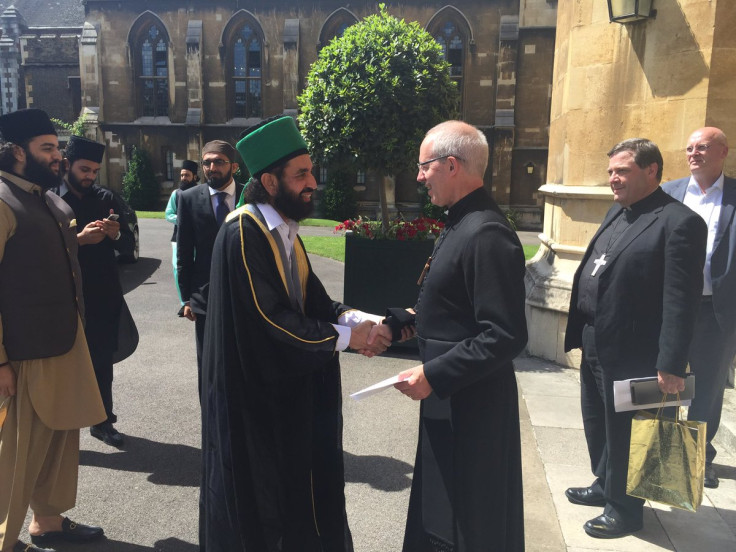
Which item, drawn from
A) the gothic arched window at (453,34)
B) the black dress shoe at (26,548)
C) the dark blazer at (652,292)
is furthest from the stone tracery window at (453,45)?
the black dress shoe at (26,548)

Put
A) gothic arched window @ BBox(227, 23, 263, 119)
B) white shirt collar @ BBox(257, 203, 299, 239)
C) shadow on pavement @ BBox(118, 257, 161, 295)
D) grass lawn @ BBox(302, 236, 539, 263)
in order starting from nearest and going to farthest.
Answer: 1. white shirt collar @ BBox(257, 203, 299, 239)
2. shadow on pavement @ BBox(118, 257, 161, 295)
3. grass lawn @ BBox(302, 236, 539, 263)
4. gothic arched window @ BBox(227, 23, 263, 119)

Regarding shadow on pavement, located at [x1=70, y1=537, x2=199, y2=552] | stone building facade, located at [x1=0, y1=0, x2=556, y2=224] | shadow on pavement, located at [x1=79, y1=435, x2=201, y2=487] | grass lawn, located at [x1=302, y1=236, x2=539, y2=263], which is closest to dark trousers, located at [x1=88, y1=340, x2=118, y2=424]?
shadow on pavement, located at [x1=79, y1=435, x2=201, y2=487]

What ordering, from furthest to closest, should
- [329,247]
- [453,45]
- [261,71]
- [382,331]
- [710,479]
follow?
[261,71], [453,45], [329,247], [710,479], [382,331]

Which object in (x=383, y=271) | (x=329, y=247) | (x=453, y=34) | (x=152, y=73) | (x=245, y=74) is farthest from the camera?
(x=152, y=73)

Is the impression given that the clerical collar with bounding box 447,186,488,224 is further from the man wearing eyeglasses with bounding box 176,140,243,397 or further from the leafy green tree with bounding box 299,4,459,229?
the leafy green tree with bounding box 299,4,459,229

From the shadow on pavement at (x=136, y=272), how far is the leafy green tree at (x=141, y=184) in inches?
652

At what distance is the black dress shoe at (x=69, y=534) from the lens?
11.1 ft

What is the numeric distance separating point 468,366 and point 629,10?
451 cm

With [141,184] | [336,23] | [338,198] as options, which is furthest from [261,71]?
[338,198]

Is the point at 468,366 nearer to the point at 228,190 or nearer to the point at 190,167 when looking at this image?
the point at 228,190

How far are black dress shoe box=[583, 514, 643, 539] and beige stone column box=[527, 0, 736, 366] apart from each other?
2.90 metres

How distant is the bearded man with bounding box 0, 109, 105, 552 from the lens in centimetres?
311

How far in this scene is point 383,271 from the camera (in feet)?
22.7

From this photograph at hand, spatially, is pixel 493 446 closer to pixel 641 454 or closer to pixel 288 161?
pixel 641 454
